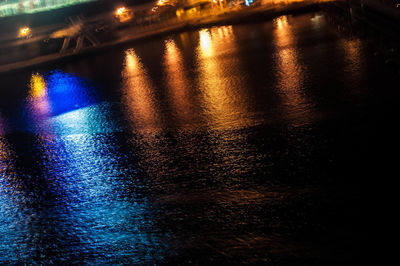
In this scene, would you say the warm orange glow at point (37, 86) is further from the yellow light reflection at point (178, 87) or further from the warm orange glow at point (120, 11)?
the warm orange glow at point (120, 11)

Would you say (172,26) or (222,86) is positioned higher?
(172,26)

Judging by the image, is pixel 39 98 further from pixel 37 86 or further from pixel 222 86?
pixel 222 86

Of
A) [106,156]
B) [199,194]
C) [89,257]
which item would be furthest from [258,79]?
[89,257]

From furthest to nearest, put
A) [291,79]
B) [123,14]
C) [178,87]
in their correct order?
[123,14]
[178,87]
[291,79]

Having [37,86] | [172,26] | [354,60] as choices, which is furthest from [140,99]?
[172,26]

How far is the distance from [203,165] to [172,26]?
1682cm

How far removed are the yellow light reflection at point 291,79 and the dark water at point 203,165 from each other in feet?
0.13

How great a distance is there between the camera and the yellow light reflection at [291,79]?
5879 millimetres

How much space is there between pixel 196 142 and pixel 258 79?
2969 millimetres

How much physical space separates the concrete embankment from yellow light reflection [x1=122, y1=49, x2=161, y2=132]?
7.19 m

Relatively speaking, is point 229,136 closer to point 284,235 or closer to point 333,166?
point 333,166

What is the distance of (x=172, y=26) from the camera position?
2047 centimetres

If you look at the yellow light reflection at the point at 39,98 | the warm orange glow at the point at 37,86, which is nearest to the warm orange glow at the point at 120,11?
the warm orange glow at the point at 37,86

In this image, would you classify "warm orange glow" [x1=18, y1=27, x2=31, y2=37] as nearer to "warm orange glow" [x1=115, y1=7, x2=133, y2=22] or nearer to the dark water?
"warm orange glow" [x1=115, y1=7, x2=133, y2=22]
